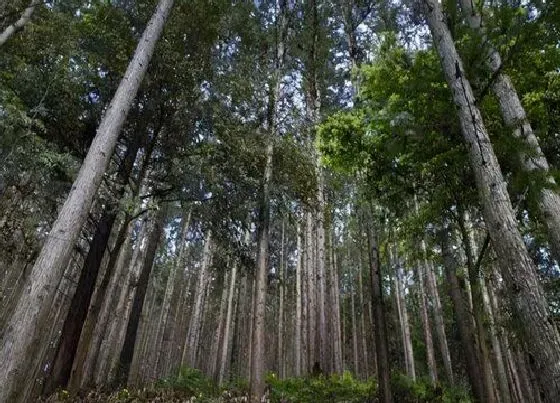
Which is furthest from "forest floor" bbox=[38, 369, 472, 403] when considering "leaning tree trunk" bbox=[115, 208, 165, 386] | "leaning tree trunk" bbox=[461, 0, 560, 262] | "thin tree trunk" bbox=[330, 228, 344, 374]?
"leaning tree trunk" bbox=[461, 0, 560, 262]

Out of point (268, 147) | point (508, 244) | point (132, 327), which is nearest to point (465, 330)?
point (508, 244)

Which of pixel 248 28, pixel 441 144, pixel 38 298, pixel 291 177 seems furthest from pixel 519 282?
pixel 248 28

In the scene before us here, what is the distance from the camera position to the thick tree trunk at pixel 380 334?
706 cm

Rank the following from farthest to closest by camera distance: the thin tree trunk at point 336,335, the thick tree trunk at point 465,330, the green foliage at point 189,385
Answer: the thin tree trunk at point 336,335, the green foliage at point 189,385, the thick tree trunk at point 465,330

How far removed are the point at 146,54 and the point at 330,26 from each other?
10.6 meters

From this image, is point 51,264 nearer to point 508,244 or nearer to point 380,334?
point 508,244

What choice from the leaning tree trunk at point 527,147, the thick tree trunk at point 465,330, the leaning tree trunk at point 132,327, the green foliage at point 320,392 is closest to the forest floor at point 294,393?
the green foliage at point 320,392

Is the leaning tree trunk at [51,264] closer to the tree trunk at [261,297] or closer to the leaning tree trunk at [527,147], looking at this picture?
the tree trunk at [261,297]

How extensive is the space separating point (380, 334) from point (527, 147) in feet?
15.2

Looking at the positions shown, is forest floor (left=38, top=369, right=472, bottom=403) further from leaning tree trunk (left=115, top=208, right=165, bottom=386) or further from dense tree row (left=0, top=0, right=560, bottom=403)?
leaning tree trunk (left=115, top=208, right=165, bottom=386)

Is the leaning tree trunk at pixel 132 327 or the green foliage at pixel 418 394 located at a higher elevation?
the leaning tree trunk at pixel 132 327

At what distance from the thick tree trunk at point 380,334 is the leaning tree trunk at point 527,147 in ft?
11.1

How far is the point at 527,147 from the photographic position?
3949mm

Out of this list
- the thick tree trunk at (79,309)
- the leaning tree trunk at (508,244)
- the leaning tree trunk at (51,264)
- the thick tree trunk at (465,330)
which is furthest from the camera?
the thick tree trunk at (79,309)
